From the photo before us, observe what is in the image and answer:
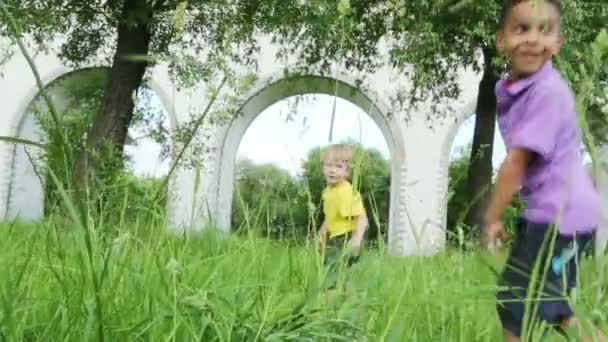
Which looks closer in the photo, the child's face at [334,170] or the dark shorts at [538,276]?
the dark shorts at [538,276]

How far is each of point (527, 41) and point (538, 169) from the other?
0.97ft

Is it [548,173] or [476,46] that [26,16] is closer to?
[476,46]

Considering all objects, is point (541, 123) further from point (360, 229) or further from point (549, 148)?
point (360, 229)

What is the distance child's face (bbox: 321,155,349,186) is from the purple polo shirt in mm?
1936

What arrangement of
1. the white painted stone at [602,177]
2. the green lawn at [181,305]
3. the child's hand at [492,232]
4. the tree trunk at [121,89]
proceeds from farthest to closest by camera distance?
1. the tree trunk at [121,89]
2. the child's hand at [492,232]
3. the green lawn at [181,305]
4. the white painted stone at [602,177]

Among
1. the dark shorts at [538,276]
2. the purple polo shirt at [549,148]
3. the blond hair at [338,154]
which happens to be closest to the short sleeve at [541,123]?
the purple polo shirt at [549,148]

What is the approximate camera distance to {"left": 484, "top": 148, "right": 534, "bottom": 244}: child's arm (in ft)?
5.75

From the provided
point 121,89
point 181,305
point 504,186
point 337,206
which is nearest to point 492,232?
point 504,186

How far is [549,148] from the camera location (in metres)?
1.76

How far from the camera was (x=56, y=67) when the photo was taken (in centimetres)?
2077

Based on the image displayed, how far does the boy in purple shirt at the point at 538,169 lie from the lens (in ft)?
5.78

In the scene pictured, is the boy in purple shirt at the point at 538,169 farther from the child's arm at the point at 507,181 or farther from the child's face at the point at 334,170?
the child's face at the point at 334,170

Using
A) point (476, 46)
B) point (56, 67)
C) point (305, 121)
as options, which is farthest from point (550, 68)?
point (56, 67)

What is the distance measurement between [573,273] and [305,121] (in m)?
0.93
